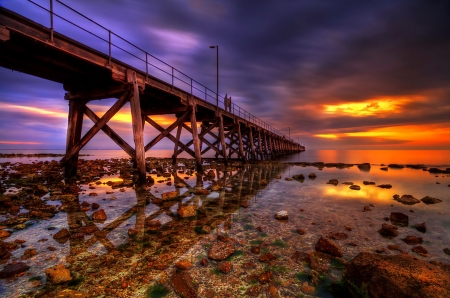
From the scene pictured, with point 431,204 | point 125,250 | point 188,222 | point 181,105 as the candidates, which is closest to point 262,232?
point 188,222

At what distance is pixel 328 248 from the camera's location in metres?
3.17

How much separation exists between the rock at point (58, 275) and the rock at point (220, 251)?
176 cm

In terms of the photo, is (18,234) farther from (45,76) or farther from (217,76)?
(217,76)

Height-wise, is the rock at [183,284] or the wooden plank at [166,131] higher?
the wooden plank at [166,131]

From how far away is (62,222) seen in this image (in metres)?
4.28

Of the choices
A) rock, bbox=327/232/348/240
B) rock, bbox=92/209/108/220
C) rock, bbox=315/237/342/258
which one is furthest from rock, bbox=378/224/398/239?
rock, bbox=92/209/108/220

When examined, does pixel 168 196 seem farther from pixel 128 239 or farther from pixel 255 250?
pixel 255 250

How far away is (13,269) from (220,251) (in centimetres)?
264

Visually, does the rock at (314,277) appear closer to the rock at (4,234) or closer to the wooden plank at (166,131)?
the rock at (4,234)

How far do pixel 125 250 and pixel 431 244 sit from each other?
5121 millimetres

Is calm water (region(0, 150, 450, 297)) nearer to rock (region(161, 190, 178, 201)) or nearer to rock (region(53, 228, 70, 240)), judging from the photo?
rock (region(53, 228, 70, 240))

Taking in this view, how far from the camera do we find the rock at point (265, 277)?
249 centimetres

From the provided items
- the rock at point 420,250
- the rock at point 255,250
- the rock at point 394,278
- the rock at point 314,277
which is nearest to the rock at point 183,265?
the rock at point 255,250

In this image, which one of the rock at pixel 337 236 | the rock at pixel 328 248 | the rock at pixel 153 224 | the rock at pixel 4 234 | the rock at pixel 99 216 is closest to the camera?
Answer: the rock at pixel 328 248
